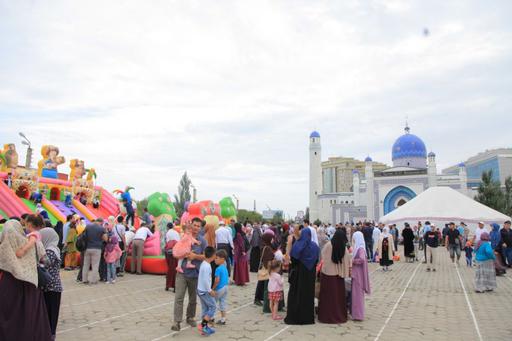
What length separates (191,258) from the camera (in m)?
5.62

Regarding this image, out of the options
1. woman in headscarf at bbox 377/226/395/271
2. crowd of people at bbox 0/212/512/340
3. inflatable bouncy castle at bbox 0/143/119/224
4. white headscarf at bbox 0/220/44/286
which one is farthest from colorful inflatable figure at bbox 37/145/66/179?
white headscarf at bbox 0/220/44/286

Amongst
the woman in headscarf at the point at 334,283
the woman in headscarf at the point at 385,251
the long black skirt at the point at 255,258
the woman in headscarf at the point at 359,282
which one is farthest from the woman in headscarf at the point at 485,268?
the long black skirt at the point at 255,258

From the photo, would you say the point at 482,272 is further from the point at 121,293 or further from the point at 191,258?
the point at 121,293

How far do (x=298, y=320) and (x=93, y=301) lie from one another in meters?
3.90

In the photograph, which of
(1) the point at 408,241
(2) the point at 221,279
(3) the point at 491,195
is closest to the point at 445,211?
(1) the point at 408,241

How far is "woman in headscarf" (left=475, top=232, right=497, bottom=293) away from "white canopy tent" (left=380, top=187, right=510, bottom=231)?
8.61 metres

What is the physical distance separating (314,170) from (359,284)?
147ft

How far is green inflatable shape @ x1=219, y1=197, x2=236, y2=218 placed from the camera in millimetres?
16609

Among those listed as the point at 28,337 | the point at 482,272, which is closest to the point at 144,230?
the point at 28,337

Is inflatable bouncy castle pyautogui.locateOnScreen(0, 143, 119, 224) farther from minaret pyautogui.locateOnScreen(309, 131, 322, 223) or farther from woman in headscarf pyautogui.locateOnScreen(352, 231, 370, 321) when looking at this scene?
minaret pyautogui.locateOnScreen(309, 131, 322, 223)

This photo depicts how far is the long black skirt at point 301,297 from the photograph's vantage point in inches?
240

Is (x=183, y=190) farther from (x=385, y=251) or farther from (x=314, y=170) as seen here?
(x=385, y=251)

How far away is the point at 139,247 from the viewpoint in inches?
451

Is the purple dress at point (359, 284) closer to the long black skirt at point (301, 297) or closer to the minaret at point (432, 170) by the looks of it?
the long black skirt at point (301, 297)
